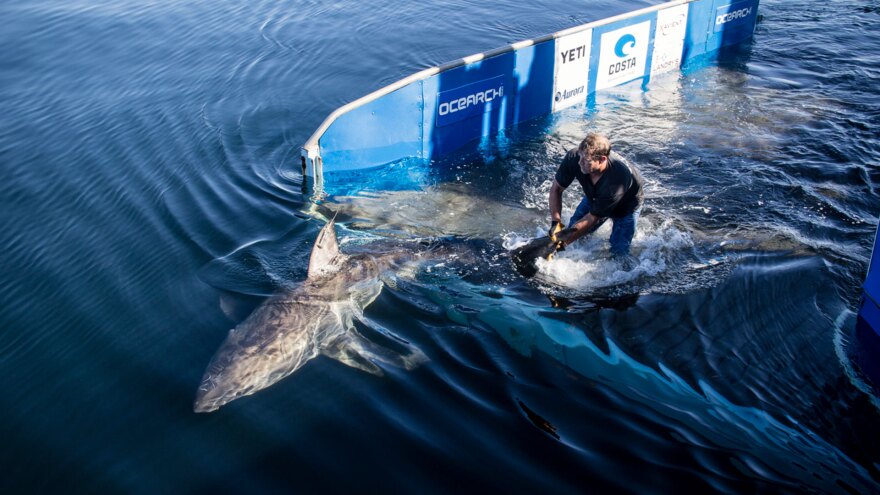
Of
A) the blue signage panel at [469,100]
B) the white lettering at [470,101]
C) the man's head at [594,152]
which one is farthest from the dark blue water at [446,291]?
the man's head at [594,152]

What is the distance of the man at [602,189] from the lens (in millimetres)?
6289

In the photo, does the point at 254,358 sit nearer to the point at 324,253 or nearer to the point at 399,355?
the point at 399,355

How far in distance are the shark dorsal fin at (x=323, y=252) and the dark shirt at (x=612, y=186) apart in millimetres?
2521

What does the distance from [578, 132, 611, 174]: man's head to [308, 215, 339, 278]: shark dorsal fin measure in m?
2.63

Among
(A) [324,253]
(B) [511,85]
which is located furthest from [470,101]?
(A) [324,253]

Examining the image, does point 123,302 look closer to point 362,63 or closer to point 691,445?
point 691,445

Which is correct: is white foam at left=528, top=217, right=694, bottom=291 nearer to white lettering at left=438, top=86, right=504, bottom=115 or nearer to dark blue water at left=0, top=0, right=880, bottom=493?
dark blue water at left=0, top=0, right=880, bottom=493

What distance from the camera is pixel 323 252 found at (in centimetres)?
681

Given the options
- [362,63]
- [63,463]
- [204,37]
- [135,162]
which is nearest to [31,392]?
[63,463]

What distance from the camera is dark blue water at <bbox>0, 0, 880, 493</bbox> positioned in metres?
4.92

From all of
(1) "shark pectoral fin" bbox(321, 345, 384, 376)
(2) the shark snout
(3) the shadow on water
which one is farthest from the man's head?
(2) the shark snout

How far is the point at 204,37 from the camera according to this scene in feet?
46.6

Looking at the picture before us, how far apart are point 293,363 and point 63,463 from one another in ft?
6.33

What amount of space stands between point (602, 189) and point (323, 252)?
2.97 m
